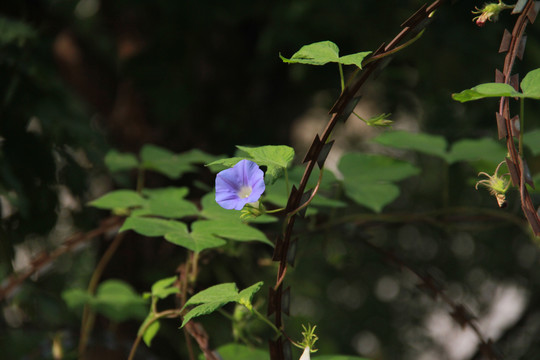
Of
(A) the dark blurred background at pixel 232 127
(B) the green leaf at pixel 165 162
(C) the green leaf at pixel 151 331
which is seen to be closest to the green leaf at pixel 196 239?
(C) the green leaf at pixel 151 331

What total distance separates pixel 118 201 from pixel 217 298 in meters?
0.33

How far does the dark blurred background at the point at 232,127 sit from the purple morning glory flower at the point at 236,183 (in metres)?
0.34

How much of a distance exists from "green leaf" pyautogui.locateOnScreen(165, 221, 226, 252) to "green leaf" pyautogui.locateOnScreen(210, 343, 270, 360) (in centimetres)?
16

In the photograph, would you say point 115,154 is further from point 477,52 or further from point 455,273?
point 455,273

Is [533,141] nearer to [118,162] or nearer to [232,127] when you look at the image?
[118,162]

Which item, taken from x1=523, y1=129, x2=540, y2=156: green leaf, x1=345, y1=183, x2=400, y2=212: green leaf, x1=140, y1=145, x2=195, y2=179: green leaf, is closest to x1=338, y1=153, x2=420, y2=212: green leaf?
x1=345, y1=183, x2=400, y2=212: green leaf

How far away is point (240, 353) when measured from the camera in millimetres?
642

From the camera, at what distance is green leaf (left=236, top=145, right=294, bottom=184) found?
0.43 metres

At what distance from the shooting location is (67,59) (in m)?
1.89

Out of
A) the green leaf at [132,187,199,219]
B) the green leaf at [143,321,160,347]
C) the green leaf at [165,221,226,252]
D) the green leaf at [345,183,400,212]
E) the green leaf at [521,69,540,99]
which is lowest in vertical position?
the green leaf at [345,183,400,212]

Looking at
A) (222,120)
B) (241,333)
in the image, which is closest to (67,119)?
(241,333)

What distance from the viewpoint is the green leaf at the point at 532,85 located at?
0.40 metres

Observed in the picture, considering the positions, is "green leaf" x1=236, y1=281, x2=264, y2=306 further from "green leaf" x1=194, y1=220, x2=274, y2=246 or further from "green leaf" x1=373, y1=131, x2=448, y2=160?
"green leaf" x1=373, y1=131, x2=448, y2=160

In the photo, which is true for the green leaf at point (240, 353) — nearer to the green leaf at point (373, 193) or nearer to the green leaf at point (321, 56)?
the green leaf at point (373, 193)
